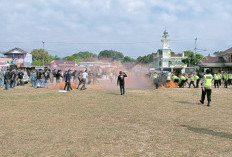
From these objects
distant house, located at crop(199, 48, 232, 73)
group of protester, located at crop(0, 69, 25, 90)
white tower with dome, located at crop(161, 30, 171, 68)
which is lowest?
group of protester, located at crop(0, 69, 25, 90)

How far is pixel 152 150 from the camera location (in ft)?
15.2

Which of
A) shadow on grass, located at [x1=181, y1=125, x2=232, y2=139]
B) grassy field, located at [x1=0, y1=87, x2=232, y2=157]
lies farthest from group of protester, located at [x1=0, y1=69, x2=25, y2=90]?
shadow on grass, located at [x1=181, y1=125, x2=232, y2=139]

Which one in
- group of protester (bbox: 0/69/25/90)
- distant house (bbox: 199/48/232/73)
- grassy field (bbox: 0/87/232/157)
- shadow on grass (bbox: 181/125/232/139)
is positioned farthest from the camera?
distant house (bbox: 199/48/232/73)

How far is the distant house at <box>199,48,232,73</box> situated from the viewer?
49406 millimetres

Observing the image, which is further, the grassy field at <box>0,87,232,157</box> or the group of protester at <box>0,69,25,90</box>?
the group of protester at <box>0,69,25,90</box>

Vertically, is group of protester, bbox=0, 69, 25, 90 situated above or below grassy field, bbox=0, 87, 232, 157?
above

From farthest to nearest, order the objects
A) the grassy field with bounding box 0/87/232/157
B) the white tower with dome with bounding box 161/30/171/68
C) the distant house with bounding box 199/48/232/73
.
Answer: the white tower with dome with bounding box 161/30/171/68 → the distant house with bounding box 199/48/232/73 → the grassy field with bounding box 0/87/232/157

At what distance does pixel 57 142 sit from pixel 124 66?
32608mm

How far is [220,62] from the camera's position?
53.8m

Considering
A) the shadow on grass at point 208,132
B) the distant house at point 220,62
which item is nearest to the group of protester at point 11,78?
the shadow on grass at point 208,132

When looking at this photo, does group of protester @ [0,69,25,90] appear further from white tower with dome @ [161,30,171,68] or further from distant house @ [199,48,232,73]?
white tower with dome @ [161,30,171,68]

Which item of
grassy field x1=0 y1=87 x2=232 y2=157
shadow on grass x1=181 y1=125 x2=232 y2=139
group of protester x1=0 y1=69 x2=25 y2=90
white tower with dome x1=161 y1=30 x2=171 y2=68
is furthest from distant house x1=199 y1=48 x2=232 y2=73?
shadow on grass x1=181 y1=125 x2=232 y2=139

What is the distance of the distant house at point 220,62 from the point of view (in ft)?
162

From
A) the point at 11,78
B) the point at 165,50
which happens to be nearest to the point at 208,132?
the point at 11,78
